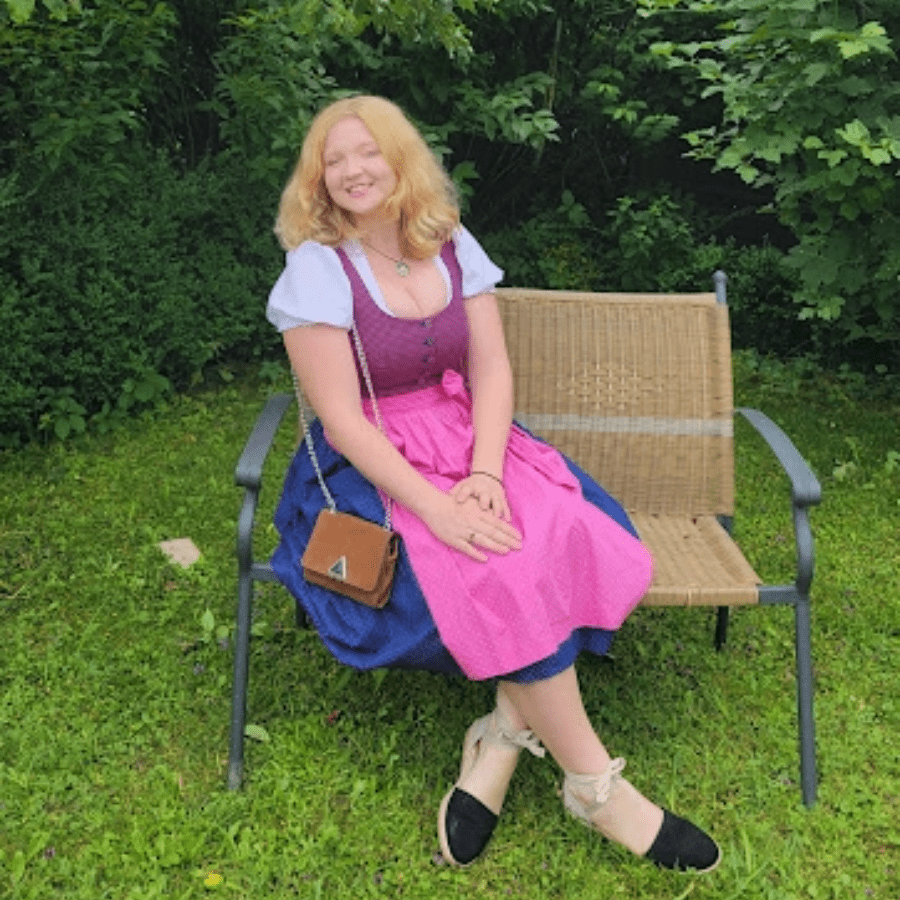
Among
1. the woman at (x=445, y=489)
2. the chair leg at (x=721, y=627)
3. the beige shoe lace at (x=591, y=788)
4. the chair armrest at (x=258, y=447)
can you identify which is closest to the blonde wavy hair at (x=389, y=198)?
the woman at (x=445, y=489)

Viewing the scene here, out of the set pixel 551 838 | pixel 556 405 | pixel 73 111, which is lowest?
pixel 551 838

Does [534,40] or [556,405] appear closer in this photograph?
[556,405]

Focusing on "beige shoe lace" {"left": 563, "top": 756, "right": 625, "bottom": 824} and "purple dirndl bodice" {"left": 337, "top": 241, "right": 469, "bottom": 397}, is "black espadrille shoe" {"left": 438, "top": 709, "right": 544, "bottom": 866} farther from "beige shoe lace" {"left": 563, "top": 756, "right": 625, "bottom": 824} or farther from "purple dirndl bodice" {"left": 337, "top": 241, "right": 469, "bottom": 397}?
"purple dirndl bodice" {"left": 337, "top": 241, "right": 469, "bottom": 397}

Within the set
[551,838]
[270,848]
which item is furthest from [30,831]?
[551,838]

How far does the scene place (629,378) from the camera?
9.30 ft

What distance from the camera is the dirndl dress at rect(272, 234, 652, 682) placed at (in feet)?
6.66

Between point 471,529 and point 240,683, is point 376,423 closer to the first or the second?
point 471,529

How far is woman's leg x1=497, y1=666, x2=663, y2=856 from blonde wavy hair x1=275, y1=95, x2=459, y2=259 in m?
1.00

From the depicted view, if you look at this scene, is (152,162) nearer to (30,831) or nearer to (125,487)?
(125,487)

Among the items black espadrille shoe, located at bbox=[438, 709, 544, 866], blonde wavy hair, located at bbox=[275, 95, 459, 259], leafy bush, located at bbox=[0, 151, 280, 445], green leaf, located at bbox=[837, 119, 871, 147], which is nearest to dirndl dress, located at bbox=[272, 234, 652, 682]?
blonde wavy hair, located at bbox=[275, 95, 459, 259]

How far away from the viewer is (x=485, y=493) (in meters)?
2.18

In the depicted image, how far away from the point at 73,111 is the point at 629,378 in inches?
107

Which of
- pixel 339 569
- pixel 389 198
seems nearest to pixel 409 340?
pixel 389 198

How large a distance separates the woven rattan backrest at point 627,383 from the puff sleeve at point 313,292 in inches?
27.9
